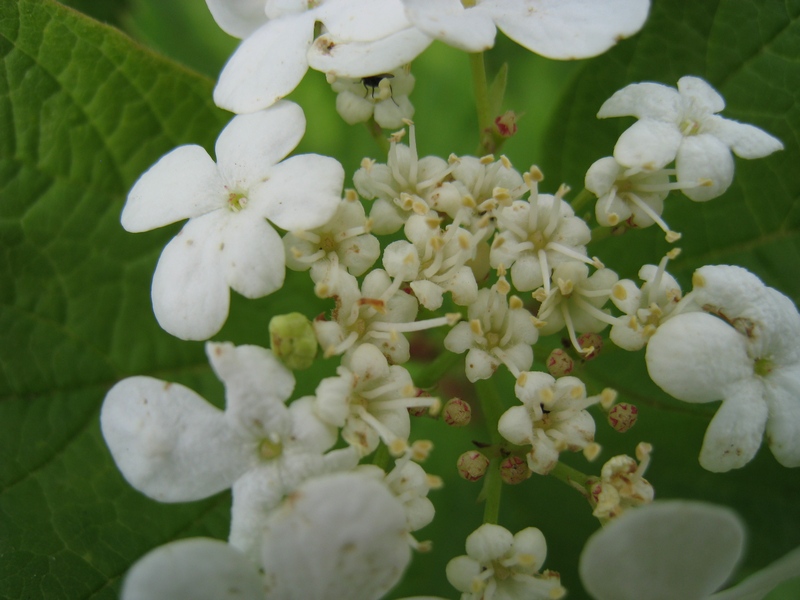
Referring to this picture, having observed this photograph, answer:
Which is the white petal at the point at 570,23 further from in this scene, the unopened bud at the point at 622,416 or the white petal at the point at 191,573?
the white petal at the point at 191,573

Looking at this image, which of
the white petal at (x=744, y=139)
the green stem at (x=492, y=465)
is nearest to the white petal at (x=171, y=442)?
the green stem at (x=492, y=465)

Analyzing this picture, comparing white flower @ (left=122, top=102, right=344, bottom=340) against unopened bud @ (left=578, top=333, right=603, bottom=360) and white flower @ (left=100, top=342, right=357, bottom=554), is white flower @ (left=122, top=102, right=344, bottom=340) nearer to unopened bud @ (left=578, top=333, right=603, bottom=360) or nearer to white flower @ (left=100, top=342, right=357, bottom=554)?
white flower @ (left=100, top=342, right=357, bottom=554)

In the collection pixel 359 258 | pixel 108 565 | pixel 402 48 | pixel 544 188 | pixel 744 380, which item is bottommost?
pixel 108 565

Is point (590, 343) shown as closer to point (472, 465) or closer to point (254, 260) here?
point (472, 465)

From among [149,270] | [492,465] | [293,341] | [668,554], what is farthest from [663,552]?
[149,270]

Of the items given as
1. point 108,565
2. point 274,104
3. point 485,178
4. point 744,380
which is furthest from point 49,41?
point 744,380

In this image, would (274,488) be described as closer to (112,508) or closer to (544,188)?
(112,508)
